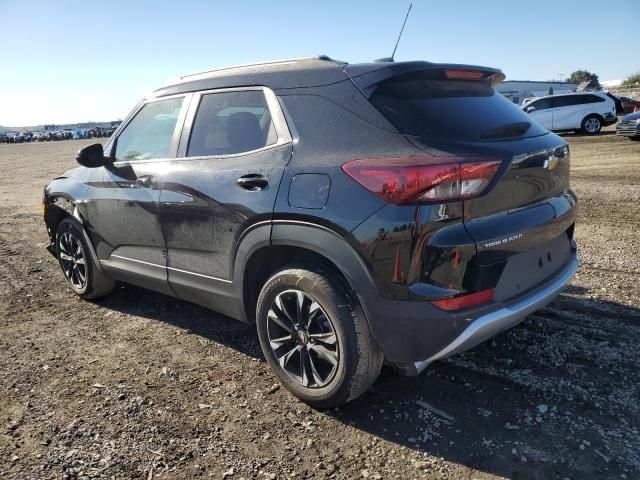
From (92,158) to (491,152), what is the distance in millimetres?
3152

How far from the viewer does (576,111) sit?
19.8 m

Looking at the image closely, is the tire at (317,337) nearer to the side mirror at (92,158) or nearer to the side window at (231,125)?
the side window at (231,125)

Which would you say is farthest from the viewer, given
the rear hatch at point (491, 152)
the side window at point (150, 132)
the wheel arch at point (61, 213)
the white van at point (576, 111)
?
the white van at point (576, 111)

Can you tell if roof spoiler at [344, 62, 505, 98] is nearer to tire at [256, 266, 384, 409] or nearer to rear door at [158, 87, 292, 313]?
rear door at [158, 87, 292, 313]

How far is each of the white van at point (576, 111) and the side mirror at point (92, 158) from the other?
19.1 metres

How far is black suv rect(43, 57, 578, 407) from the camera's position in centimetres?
227

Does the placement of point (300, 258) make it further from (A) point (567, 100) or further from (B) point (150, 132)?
(A) point (567, 100)

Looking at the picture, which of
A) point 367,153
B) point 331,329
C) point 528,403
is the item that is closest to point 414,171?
point 367,153

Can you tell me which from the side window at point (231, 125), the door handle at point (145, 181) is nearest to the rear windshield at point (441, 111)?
the side window at point (231, 125)

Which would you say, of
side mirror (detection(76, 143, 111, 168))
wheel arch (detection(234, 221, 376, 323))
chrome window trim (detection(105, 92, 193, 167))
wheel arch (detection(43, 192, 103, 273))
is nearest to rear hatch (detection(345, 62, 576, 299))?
wheel arch (detection(234, 221, 376, 323))

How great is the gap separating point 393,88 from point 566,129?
67.8ft

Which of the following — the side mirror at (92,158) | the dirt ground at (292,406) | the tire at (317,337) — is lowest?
the dirt ground at (292,406)

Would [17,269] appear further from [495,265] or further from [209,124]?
[495,265]

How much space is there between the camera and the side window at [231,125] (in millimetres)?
2949
